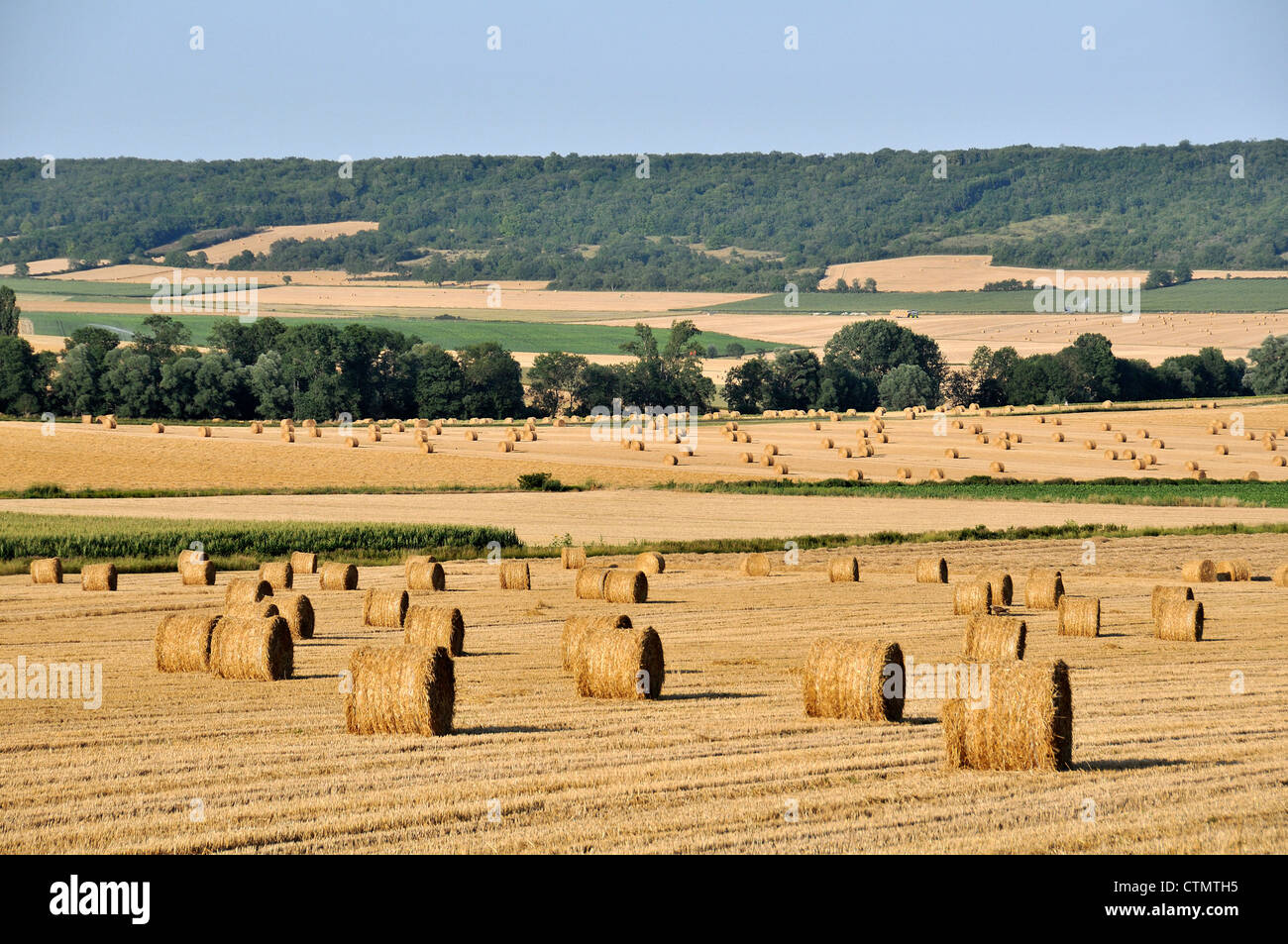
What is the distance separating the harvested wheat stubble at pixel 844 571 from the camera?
3300cm

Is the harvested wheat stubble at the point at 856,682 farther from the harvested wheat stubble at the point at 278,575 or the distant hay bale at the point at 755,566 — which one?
the distant hay bale at the point at 755,566

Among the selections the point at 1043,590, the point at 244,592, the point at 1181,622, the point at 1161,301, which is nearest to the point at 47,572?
the point at 244,592

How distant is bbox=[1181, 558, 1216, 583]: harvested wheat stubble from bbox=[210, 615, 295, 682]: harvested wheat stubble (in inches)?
859

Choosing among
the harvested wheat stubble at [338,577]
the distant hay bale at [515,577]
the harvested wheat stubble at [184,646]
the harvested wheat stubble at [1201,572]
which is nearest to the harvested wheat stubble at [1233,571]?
the harvested wheat stubble at [1201,572]

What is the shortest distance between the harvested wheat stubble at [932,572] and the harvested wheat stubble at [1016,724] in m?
20.4

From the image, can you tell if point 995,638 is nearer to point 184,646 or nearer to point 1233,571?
point 184,646

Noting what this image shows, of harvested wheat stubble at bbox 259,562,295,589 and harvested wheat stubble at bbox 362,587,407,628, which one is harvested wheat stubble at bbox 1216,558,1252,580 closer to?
harvested wheat stubble at bbox 362,587,407,628

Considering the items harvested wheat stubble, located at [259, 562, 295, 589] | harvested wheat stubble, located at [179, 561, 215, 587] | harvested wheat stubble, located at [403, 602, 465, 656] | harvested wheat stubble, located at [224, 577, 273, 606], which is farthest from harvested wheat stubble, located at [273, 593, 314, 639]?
harvested wheat stubble, located at [179, 561, 215, 587]

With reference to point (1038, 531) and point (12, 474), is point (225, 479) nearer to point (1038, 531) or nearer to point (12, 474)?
point (12, 474)

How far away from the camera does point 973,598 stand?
1077 inches

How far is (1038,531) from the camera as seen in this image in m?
43.5

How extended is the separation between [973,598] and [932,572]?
18.0 feet
